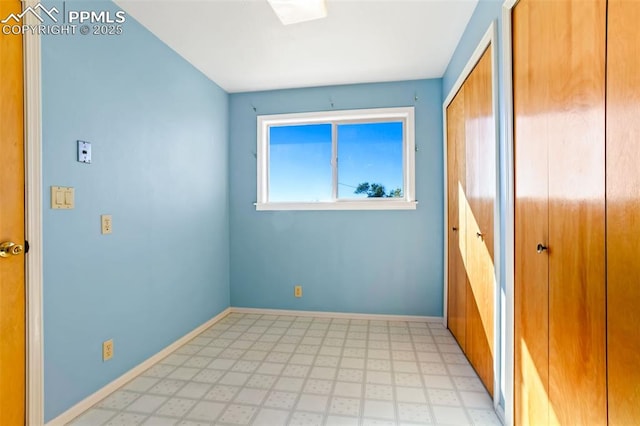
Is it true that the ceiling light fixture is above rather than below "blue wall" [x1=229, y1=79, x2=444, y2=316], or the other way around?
above

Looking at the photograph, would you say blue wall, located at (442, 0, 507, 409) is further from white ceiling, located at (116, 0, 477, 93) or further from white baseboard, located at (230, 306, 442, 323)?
white baseboard, located at (230, 306, 442, 323)

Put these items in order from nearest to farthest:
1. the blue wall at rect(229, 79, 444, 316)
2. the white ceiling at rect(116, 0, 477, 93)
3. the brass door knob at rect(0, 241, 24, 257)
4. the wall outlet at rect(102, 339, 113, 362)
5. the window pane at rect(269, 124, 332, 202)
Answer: the brass door knob at rect(0, 241, 24, 257)
the wall outlet at rect(102, 339, 113, 362)
the white ceiling at rect(116, 0, 477, 93)
the blue wall at rect(229, 79, 444, 316)
the window pane at rect(269, 124, 332, 202)

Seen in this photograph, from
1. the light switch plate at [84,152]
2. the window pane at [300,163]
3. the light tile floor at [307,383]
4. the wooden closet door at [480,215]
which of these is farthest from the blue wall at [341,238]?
the light switch plate at [84,152]

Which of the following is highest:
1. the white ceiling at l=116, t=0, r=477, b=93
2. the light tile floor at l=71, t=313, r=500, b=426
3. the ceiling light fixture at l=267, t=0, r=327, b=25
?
the white ceiling at l=116, t=0, r=477, b=93

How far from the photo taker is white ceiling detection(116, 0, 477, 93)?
2002mm

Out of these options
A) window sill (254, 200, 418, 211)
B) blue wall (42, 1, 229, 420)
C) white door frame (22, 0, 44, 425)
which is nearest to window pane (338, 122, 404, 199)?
window sill (254, 200, 418, 211)

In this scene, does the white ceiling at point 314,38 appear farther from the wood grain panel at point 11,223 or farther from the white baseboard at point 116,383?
the white baseboard at point 116,383

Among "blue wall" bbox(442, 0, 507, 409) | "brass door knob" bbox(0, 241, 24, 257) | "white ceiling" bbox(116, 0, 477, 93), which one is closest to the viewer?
"brass door knob" bbox(0, 241, 24, 257)

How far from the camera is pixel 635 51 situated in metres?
0.76

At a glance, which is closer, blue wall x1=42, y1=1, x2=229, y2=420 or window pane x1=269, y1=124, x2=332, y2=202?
blue wall x1=42, y1=1, x2=229, y2=420

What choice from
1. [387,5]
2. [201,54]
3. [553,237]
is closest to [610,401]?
[553,237]

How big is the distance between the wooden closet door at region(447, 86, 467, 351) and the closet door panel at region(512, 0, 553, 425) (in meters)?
0.90

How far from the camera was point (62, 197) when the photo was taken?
1613mm

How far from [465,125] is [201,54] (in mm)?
2279
